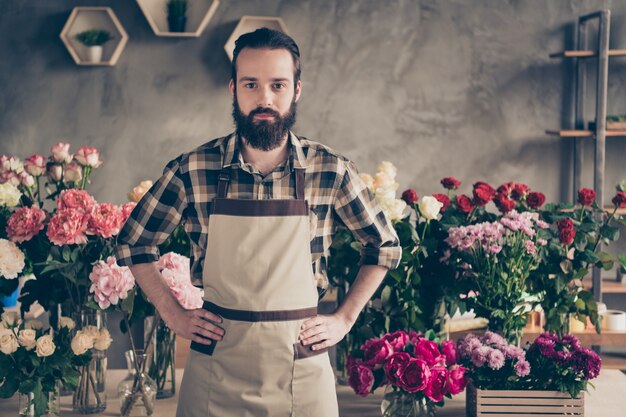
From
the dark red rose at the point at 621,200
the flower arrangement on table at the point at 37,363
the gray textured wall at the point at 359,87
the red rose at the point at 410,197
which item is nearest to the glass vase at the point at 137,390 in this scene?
the flower arrangement on table at the point at 37,363

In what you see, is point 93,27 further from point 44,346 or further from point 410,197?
point 44,346

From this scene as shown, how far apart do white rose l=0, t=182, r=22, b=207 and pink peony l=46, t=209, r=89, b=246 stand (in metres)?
0.17

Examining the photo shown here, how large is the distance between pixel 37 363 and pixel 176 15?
329cm

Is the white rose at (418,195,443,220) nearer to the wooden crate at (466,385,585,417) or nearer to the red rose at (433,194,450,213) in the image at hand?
the red rose at (433,194,450,213)

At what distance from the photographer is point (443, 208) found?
206cm

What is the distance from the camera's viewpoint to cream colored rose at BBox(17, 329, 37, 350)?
1.64 m

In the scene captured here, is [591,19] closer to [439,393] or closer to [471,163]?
[471,163]

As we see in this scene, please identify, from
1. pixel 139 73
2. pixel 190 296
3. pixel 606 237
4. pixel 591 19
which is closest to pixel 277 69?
pixel 190 296

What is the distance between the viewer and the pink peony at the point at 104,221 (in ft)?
5.83

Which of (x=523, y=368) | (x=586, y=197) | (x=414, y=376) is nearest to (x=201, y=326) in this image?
(x=414, y=376)

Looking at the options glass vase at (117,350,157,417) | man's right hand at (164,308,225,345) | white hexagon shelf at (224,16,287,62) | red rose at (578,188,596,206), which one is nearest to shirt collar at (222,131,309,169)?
man's right hand at (164,308,225,345)

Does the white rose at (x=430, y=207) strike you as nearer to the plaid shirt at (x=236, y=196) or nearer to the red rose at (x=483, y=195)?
the red rose at (x=483, y=195)

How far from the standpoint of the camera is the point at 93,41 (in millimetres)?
4574

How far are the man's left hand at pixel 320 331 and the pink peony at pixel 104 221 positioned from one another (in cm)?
53
